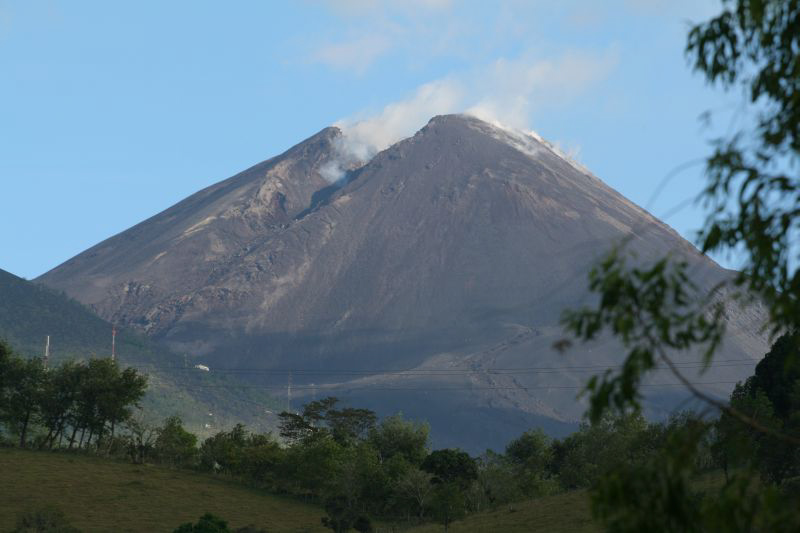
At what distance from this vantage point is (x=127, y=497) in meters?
93.8

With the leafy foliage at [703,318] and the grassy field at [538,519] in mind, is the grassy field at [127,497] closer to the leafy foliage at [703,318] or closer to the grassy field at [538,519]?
the grassy field at [538,519]

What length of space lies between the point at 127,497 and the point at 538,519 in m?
36.7

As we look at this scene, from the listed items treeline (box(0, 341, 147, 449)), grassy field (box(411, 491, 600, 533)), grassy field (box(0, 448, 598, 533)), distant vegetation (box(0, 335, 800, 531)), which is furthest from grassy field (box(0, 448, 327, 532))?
grassy field (box(411, 491, 600, 533))

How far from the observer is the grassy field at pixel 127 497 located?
85188 mm

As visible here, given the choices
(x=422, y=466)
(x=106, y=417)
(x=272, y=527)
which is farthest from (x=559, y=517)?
(x=106, y=417)

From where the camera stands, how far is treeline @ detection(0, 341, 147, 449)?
387ft

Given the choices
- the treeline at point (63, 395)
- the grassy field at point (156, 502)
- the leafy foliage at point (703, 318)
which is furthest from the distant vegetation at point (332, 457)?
the leafy foliage at point (703, 318)

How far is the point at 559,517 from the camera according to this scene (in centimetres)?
7650

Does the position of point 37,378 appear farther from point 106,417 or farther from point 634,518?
point 634,518

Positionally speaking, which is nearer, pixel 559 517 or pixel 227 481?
pixel 559 517

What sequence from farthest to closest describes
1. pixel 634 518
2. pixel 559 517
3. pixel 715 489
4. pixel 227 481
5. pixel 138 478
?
pixel 227 481
pixel 138 478
pixel 559 517
pixel 715 489
pixel 634 518

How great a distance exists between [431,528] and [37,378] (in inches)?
2111

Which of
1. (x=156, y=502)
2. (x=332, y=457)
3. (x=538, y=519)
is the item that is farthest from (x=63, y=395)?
(x=538, y=519)

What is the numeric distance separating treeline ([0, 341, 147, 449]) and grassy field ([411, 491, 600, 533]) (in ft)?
142
